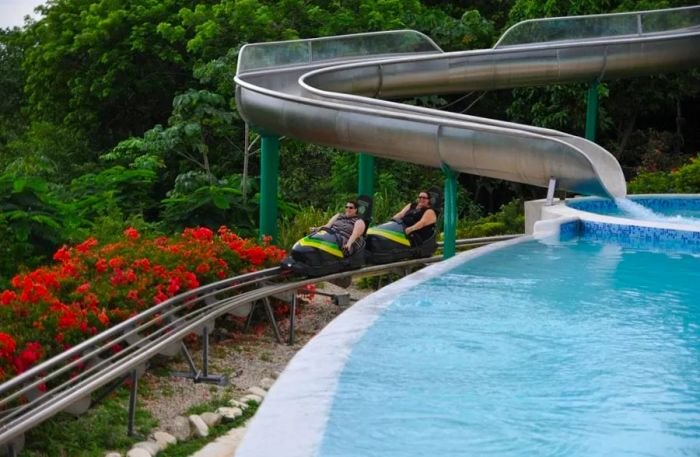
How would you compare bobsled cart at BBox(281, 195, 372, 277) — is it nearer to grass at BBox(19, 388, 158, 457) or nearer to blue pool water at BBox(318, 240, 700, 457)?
blue pool water at BBox(318, 240, 700, 457)

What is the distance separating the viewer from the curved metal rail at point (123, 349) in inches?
220

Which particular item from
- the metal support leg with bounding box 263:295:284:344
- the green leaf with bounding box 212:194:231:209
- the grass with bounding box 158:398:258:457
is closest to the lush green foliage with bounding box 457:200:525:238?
the green leaf with bounding box 212:194:231:209

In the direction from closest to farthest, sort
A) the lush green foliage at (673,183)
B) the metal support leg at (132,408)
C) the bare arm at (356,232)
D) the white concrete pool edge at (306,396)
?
the white concrete pool edge at (306,396) → the metal support leg at (132,408) → the bare arm at (356,232) → the lush green foliage at (673,183)

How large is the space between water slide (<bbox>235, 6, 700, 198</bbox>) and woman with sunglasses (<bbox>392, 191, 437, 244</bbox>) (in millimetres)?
436

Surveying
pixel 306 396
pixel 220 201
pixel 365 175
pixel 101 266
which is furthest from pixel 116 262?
pixel 365 175

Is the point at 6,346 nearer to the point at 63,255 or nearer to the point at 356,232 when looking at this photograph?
the point at 63,255

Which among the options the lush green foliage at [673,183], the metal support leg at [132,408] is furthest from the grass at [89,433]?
the lush green foliage at [673,183]

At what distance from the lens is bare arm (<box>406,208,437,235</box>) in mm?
10531

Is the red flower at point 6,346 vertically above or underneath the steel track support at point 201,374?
above

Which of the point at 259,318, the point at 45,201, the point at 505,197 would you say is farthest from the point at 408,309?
the point at 505,197

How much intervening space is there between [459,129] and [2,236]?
168 inches

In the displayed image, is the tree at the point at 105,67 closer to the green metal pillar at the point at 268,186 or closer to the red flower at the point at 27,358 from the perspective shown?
the green metal pillar at the point at 268,186

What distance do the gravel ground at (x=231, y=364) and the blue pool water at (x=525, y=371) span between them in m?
1.56

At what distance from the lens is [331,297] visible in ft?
36.3
